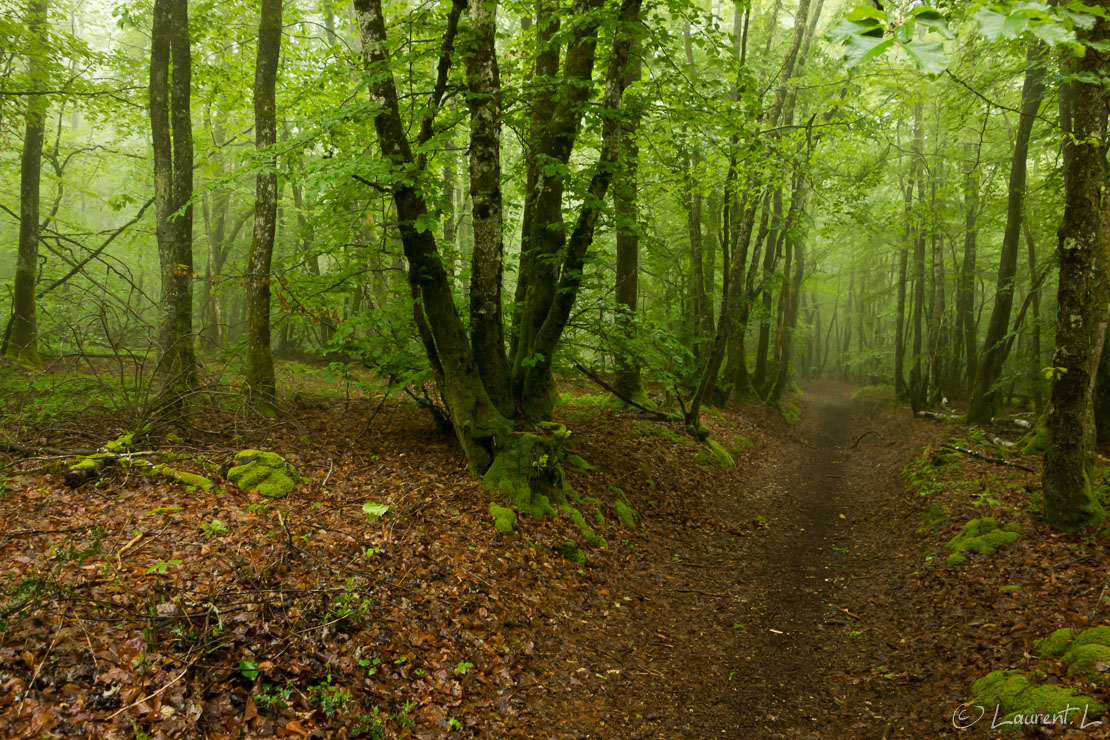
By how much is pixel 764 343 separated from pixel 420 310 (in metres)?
16.2

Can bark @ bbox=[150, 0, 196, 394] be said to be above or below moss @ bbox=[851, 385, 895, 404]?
above

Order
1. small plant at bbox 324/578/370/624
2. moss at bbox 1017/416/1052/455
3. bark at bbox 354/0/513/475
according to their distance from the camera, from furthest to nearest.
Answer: moss at bbox 1017/416/1052/455 → bark at bbox 354/0/513/475 → small plant at bbox 324/578/370/624

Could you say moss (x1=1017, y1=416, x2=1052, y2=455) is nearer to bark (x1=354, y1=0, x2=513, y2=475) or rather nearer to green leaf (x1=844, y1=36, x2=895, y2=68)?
bark (x1=354, y1=0, x2=513, y2=475)

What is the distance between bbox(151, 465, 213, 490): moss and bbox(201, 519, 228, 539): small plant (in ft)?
3.30

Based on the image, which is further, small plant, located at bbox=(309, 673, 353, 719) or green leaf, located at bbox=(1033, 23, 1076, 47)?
small plant, located at bbox=(309, 673, 353, 719)

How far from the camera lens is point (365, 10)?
6.59 metres

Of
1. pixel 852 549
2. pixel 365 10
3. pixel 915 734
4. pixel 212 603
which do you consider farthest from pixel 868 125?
pixel 212 603

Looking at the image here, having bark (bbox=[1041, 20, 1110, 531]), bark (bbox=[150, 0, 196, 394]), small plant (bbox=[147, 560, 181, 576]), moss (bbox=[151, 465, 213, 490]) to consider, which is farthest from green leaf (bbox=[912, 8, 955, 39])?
bark (bbox=[150, 0, 196, 394])

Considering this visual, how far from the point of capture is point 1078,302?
599 cm

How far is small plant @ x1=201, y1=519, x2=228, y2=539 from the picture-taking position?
15.6 feet

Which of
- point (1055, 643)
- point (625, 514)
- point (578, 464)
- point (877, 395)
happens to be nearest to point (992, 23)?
Answer: point (1055, 643)

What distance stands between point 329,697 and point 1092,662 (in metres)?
5.35

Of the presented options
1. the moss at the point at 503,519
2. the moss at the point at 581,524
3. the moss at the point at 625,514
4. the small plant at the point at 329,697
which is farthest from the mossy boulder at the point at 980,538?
the small plant at the point at 329,697

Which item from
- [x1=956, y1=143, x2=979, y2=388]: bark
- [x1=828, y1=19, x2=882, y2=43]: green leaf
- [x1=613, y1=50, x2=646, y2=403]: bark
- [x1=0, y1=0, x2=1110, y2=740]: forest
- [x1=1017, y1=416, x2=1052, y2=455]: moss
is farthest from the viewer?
[x1=956, y1=143, x2=979, y2=388]: bark
